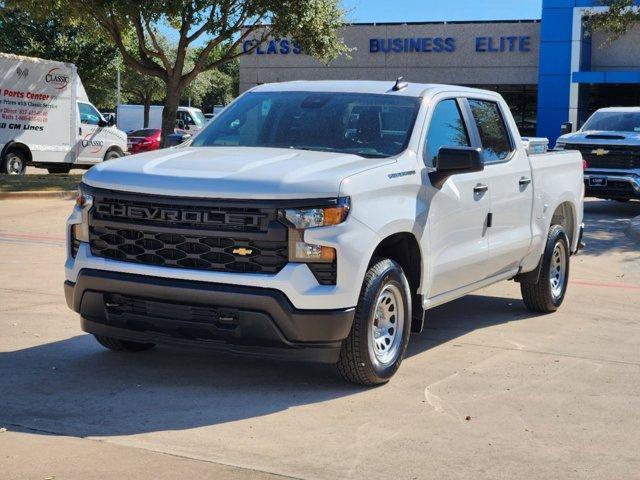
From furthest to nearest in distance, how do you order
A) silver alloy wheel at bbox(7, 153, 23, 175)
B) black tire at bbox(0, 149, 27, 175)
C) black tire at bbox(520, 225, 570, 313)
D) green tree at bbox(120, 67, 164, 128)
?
green tree at bbox(120, 67, 164, 128) < silver alloy wheel at bbox(7, 153, 23, 175) < black tire at bbox(0, 149, 27, 175) < black tire at bbox(520, 225, 570, 313)

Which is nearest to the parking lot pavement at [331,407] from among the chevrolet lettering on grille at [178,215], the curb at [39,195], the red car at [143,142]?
the chevrolet lettering on grille at [178,215]

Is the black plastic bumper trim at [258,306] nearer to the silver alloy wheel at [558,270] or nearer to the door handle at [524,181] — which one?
the door handle at [524,181]

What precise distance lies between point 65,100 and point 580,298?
62.3ft

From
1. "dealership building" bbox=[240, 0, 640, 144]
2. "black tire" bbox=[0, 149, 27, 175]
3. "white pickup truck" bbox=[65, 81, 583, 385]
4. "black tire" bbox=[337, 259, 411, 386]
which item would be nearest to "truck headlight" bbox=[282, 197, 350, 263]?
"white pickup truck" bbox=[65, 81, 583, 385]

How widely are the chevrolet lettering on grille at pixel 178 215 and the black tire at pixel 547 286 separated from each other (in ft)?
12.7

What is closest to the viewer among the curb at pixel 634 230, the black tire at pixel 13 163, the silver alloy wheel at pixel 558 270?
the silver alloy wheel at pixel 558 270

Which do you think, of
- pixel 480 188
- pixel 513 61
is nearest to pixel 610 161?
pixel 480 188

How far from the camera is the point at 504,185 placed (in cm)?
801

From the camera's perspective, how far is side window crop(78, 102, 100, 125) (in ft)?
Answer: 89.1

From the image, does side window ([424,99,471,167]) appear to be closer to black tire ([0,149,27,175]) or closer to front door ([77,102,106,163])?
black tire ([0,149,27,175])

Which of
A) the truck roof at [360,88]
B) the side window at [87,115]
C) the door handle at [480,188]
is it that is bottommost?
the door handle at [480,188]

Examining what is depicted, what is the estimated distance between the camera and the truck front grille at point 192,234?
5.85m

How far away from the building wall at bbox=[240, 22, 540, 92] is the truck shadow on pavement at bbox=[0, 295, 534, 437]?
33.8 m

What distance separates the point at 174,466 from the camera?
4.83 meters
